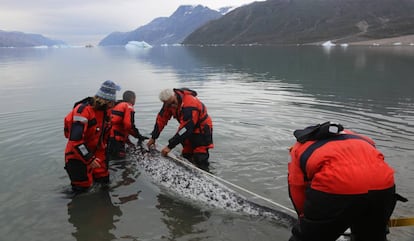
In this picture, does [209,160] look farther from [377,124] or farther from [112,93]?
[377,124]

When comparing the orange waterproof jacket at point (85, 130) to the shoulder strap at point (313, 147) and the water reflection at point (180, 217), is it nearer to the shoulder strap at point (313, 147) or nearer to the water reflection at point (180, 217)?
the water reflection at point (180, 217)

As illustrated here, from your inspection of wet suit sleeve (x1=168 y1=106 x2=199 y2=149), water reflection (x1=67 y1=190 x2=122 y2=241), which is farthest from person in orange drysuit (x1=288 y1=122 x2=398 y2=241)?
wet suit sleeve (x1=168 y1=106 x2=199 y2=149)

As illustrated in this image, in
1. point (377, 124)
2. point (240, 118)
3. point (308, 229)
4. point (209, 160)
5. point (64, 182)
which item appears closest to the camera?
point (308, 229)

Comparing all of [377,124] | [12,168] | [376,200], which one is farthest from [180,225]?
[377,124]

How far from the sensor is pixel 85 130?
5672 millimetres

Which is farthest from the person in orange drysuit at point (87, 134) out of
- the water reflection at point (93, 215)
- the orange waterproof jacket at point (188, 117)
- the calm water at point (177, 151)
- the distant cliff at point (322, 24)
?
the distant cliff at point (322, 24)

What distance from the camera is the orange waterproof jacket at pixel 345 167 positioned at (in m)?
2.85

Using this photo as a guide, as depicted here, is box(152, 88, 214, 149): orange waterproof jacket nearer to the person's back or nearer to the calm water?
the calm water

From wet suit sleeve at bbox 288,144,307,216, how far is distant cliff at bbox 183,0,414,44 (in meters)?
125

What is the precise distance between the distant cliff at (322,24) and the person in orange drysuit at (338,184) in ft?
410

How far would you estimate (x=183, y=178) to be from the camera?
21.5 ft

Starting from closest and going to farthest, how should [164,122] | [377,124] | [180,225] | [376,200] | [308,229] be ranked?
[376,200] → [308,229] → [180,225] → [164,122] → [377,124]

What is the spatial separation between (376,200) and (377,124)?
913 centimetres

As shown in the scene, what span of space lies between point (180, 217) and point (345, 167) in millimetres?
3535
